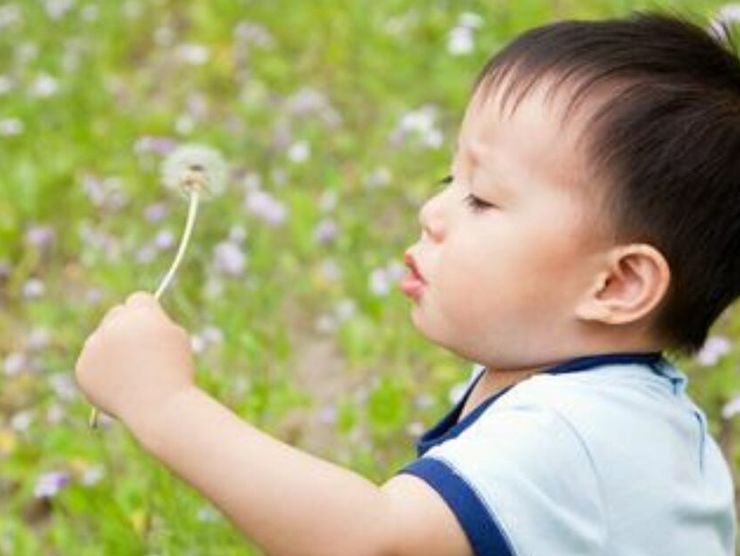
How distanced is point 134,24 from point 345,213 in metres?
1.81

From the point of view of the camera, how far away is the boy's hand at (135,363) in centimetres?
162

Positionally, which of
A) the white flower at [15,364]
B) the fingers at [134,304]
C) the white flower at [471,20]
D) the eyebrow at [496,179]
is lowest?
the white flower at [15,364]

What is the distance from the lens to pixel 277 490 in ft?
4.94

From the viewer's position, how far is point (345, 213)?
3.87m

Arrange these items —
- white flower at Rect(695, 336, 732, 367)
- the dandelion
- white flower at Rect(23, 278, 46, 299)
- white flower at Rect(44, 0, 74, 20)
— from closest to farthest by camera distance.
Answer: the dandelion → white flower at Rect(695, 336, 732, 367) → white flower at Rect(23, 278, 46, 299) → white flower at Rect(44, 0, 74, 20)

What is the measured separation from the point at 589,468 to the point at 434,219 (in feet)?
1.06

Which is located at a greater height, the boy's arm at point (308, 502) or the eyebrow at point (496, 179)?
the eyebrow at point (496, 179)

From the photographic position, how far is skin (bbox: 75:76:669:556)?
1.50m

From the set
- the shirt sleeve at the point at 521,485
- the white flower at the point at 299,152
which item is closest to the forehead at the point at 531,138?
the shirt sleeve at the point at 521,485

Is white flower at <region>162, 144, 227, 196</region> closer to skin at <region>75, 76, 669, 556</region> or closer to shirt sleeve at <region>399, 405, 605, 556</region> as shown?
skin at <region>75, 76, 669, 556</region>

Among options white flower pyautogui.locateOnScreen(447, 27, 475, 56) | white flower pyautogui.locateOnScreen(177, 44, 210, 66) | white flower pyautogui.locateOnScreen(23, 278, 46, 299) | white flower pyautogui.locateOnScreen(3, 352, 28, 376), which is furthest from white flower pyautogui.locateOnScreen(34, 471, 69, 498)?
white flower pyautogui.locateOnScreen(177, 44, 210, 66)

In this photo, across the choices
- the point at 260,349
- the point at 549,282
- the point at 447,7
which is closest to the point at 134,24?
the point at 447,7

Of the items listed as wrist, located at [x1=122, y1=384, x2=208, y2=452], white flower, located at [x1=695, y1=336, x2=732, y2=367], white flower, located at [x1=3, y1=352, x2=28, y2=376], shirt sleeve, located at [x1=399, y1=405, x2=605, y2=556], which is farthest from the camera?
white flower, located at [x1=3, y1=352, x2=28, y2=376]

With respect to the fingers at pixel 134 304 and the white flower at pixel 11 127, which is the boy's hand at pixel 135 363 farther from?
the white flower at pixel 11 127
